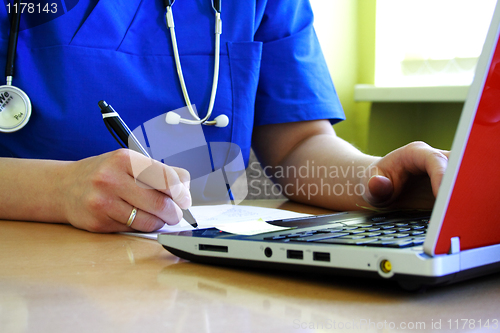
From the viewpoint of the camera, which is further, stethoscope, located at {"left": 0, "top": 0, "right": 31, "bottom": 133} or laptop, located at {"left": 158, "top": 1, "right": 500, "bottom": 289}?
stethoscope, located at {"left": 0, "top": 0, "right": 31, "bottom": 133}

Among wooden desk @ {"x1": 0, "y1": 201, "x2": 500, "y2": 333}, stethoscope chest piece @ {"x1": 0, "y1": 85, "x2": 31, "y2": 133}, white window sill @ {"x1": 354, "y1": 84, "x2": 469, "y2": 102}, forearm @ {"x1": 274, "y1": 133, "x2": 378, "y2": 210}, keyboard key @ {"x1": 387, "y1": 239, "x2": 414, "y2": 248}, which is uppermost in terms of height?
stethoscope chest piece @ {"x1": 0, "y1": 85, "x2": 31, "y2": 133}

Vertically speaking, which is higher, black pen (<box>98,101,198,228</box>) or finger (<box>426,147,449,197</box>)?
black pen (<box>98,101,198,228</box>)

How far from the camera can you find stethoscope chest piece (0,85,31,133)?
639 millimetres

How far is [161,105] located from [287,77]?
28 cm

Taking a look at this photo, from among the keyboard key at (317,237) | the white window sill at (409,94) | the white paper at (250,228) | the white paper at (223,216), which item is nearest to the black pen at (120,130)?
the white paper at (223,216)

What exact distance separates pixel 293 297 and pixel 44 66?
0.58m

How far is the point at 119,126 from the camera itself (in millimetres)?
563

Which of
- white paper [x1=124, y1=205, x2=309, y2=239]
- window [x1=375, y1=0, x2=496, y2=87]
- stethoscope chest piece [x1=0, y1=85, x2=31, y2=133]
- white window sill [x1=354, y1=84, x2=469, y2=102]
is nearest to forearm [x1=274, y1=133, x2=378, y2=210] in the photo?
white paper [x1=124, y1=205, x2=309, y2=239]

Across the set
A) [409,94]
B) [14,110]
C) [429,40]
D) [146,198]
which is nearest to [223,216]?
[146,198]

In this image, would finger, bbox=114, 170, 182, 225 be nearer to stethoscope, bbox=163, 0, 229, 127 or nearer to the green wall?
stethoscope, bbox=163, 0, 229, 127

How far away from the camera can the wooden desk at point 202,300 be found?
0.84 ft

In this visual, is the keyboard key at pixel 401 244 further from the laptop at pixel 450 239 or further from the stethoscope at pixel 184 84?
the stethoscope at pixel 184 84

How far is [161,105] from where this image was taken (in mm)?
759

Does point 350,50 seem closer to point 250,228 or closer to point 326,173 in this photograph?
point 326,173
